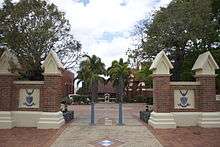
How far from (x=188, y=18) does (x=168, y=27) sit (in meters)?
1.29

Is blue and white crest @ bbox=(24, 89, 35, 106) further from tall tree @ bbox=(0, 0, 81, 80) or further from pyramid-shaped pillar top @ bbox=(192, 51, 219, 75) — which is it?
pyramid-shaped pillar top @ bbox=(192, 51, 219, 75)

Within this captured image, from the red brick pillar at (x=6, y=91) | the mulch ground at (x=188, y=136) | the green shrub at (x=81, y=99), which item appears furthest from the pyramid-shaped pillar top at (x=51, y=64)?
the green shrub at (x=81, y=99)

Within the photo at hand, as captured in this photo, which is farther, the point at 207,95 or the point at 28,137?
the point at 207,95

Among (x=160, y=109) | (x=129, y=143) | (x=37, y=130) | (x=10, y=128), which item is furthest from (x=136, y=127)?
(x=10, y=128)

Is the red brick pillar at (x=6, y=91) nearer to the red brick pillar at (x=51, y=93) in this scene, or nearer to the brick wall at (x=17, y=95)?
the brick wall at (x=17, y=95)

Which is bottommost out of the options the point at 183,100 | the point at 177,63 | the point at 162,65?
the point at 183,100

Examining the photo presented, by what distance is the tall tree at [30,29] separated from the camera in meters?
16.1

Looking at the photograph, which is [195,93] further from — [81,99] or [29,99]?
[81,99]

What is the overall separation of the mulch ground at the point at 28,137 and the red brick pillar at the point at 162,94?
441cm

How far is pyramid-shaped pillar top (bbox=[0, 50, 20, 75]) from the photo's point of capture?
1581cm

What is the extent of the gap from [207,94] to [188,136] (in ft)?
10.1

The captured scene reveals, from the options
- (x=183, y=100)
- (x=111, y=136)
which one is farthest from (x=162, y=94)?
(x=111, y=136)

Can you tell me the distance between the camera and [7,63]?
52.4 ft

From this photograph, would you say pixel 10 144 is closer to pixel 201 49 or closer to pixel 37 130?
pixel 37 130
